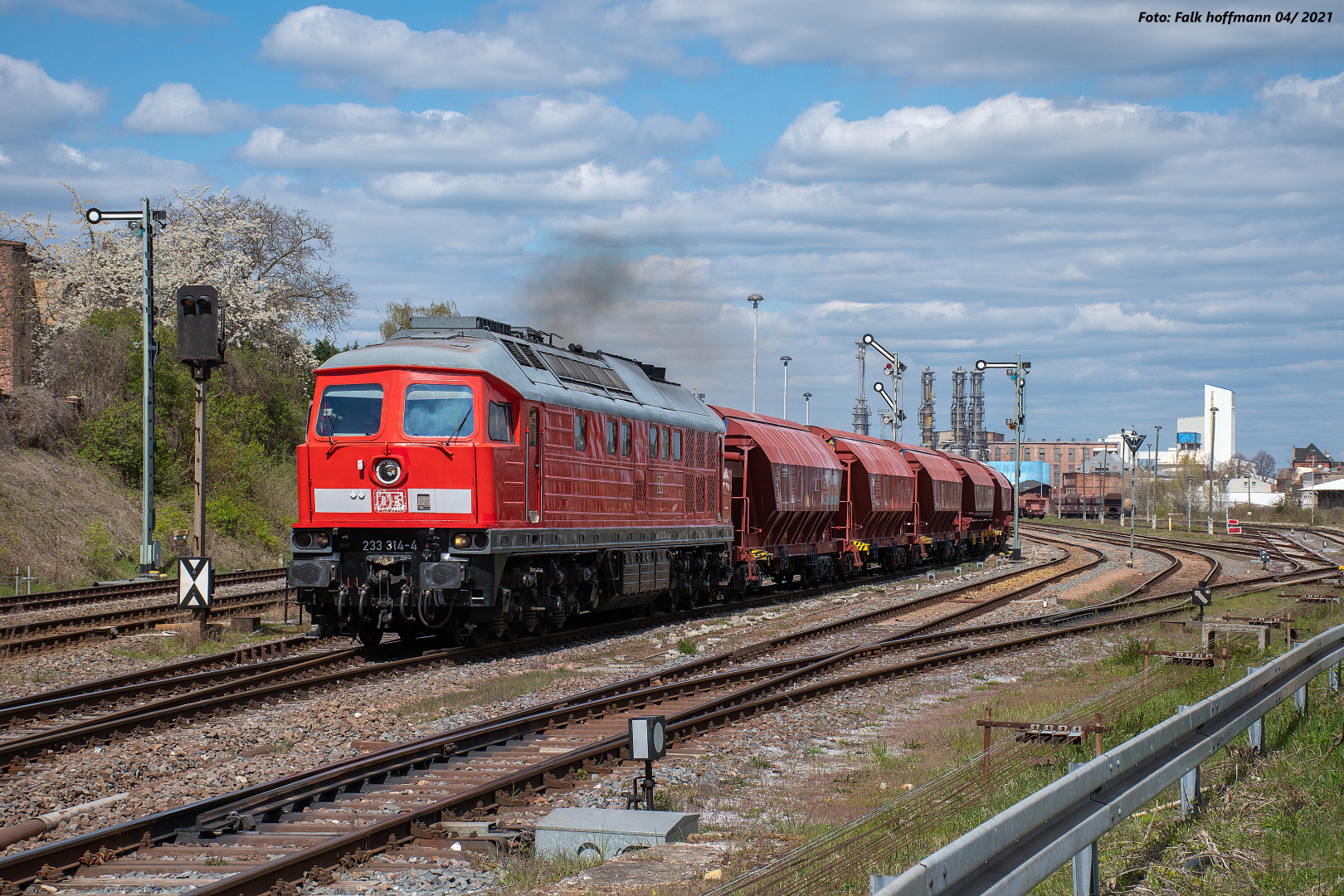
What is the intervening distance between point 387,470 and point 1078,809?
12.3m

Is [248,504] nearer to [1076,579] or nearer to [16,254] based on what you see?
[16,254]

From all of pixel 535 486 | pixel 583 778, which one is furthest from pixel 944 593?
pixel 583 778

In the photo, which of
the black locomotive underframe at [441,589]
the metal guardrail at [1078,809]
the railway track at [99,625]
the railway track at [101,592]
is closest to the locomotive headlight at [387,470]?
the black locomotive underframe at [441,589]

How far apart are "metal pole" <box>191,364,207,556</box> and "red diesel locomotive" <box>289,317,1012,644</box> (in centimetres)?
239

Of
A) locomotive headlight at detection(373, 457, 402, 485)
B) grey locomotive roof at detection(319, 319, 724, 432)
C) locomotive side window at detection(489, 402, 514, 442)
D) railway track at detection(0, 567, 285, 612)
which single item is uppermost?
grey locomotive roof at detection(319, 319, 724, 432)

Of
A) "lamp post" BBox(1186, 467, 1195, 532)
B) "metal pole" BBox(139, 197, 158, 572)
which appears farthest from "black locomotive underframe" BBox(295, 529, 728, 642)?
"lamp post" BBox(1186, 467, 1195, 532)

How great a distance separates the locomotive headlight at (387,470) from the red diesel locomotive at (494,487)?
0.08ft

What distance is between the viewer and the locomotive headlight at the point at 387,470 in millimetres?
16625

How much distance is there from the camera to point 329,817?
8.55 meters

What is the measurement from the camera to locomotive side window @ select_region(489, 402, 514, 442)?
16844mm

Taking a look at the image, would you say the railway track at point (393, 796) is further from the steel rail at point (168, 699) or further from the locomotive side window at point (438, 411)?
the locomotive side window at point (438, 411)

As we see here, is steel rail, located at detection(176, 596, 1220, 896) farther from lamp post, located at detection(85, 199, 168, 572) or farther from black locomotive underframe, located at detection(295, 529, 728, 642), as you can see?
lamp post, located at detection(85, 199, 168, 572)

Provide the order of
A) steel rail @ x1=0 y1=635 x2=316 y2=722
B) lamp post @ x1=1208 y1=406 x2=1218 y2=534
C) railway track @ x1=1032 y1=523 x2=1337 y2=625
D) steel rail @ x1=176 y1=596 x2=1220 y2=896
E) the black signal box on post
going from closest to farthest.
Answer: steel rail @ x1=176 y1=596 x2=1220 y2=896 → steel rail @ x1=0 y1=635 x2=316 y2=722 → the black signal box on post → railway track @ x1=1032 y1=523 x2=1337 y2=625 → lamp post @ x1=1208 y1=406 x2=1218 y2=534

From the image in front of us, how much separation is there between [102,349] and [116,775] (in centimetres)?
3532
